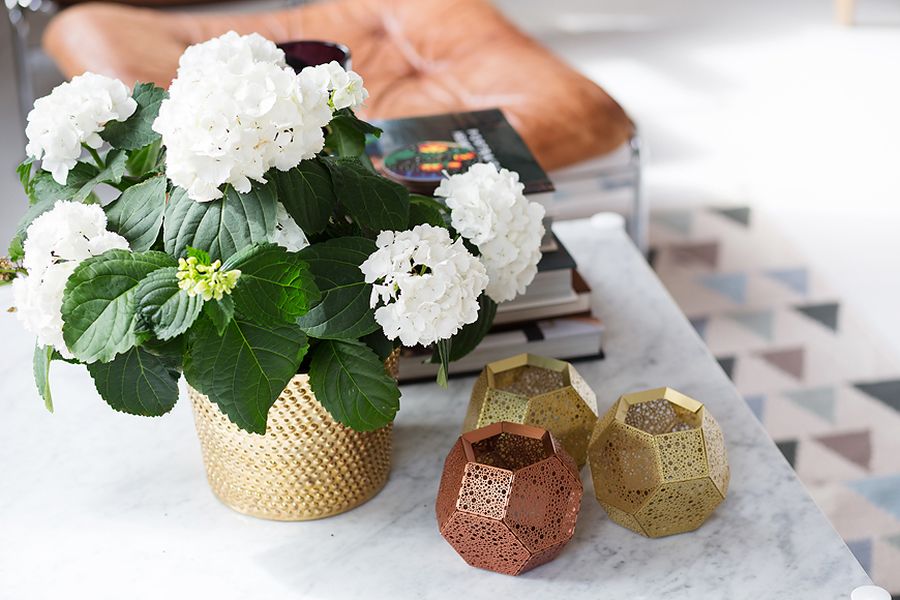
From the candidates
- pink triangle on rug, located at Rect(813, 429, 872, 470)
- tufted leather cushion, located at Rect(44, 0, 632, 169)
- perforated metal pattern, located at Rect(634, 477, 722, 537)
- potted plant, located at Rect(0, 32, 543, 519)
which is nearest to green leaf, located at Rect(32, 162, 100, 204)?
potted plant, located at Rect(0, 32, 543, 519)

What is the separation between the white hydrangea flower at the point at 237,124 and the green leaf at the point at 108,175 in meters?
0.09

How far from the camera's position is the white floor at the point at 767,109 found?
6.80ft

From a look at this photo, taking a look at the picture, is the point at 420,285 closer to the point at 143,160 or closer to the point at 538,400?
the point at 538,400

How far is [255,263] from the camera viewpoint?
2.09ft

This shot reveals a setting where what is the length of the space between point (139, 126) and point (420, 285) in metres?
0.24

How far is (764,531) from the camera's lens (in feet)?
2.60

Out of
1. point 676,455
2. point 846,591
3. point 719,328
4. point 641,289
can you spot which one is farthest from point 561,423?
point 719,328

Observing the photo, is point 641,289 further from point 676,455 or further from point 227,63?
point 227,63

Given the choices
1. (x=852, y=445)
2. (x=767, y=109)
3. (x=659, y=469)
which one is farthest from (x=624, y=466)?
(x=767, y=109)

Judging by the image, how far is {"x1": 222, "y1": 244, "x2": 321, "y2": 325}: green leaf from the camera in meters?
0.64

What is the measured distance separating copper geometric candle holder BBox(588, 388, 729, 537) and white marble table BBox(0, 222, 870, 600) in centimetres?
2

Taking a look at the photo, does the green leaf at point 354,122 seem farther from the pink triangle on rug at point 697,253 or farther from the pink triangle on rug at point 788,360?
the pink triangle on rug at point 697,253

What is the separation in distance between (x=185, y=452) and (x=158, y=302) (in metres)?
0.30

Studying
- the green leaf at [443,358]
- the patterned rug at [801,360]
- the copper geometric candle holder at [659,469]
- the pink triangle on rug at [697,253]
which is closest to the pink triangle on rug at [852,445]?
the patterned rug at [801,360]
